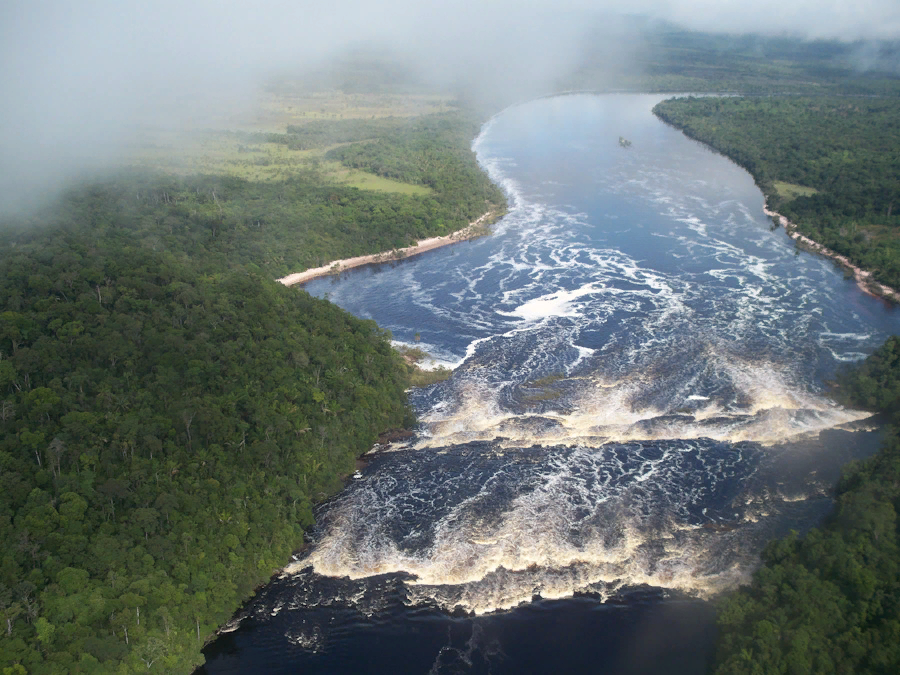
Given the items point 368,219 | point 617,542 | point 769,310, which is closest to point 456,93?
point 368,219

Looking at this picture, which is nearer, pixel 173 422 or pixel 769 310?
pixel 173 422

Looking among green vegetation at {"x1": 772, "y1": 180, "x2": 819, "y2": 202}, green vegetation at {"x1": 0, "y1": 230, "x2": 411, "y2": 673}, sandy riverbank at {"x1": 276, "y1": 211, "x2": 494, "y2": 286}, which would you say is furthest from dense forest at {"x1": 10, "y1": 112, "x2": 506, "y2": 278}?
green vegetation at {"x1": 772, "y1": 180, "x2": 819, "y2": 202}

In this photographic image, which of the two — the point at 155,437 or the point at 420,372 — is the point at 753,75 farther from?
the point at 155,437

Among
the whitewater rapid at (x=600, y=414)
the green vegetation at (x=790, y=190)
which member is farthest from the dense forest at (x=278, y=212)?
the green vegetation at (x=790, y=190)

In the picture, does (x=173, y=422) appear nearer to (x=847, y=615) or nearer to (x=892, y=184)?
(x=847, y=615)

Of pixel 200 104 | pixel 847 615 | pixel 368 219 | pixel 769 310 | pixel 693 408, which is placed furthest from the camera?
pixel 200 104

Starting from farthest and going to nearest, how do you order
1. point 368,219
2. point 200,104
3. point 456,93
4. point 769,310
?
point 456,93
point 200,104
point 368,219
point 769,310

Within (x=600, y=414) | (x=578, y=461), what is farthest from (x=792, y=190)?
(x=578, y=461)
